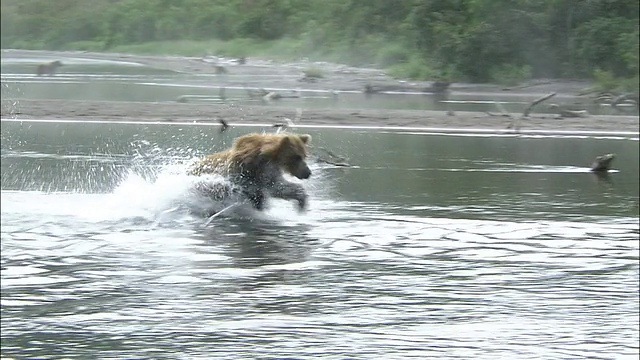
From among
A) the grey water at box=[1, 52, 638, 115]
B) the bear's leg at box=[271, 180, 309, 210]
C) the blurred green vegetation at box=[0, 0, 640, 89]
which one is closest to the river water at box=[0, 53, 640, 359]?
the grey water at box=[1, 52, 638, 115]

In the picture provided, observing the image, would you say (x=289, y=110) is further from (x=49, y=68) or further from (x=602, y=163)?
(x=602, y=163)

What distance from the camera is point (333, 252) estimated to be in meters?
4.26

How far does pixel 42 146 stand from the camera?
6.01 ft

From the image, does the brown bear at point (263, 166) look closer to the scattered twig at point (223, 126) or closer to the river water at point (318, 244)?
the river water at point (318, 244)

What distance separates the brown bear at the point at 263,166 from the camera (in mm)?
2568

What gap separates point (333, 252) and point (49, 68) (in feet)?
7.97

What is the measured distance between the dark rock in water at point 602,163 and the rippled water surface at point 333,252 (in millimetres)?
21

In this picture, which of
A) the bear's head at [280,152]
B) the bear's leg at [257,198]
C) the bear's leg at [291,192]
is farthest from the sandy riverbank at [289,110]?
the bear's leg at [257,198]

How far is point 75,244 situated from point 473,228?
188 cm

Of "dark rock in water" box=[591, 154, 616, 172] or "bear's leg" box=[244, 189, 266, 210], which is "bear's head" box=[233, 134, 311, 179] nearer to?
"dark rock in water" box=[591, 154, 616, 172]

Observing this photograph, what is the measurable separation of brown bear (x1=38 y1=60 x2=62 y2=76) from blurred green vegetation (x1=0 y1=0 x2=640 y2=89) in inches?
10.3

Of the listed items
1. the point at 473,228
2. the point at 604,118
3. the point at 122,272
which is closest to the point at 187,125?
the point at 604,118

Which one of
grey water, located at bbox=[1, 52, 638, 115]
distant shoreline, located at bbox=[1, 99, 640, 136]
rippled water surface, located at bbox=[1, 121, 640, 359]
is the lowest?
rippled water surface, located at bbox=[1, 121, 640, 359]

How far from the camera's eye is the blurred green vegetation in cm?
143
